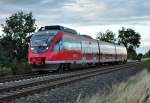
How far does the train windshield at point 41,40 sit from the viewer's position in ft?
93.9

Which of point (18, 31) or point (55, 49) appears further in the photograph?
point (18, 31)

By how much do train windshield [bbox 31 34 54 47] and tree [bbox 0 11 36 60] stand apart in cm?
3139

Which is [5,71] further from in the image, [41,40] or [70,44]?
[70,44]

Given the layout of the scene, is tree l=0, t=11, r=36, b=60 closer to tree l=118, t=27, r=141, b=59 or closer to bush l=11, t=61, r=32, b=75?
bush l=11, t=61, r=32, b=75

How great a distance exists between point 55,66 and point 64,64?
5.71 feet

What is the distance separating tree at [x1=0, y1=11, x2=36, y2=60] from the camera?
64.7 m

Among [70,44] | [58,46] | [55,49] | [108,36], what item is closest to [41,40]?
[55,49]

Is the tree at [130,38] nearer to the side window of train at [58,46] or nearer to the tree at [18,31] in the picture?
the tree at [18,31]

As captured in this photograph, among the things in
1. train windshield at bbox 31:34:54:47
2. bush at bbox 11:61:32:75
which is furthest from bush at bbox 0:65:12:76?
train windshield at bbox 31:34:54:47

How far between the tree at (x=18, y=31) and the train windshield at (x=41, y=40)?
103 ft

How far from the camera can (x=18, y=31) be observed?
70.6 m

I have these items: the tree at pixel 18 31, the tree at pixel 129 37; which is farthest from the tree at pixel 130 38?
the tree at pixel 18 31

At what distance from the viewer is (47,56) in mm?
28312

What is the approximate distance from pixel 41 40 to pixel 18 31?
139ft
